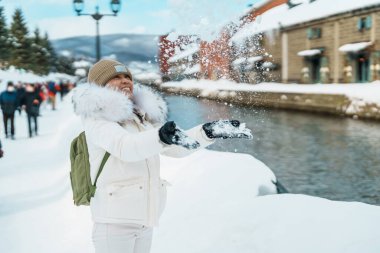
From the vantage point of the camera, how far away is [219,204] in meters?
4.25

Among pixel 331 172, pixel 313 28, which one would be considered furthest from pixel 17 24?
pixel 331 172

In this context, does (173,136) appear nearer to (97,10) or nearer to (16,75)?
(97,10)

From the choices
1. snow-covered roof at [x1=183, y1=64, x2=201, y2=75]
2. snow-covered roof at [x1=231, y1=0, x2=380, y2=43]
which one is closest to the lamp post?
snow-covered roof at [x1=231, y1=0, x2=380, y2=43]

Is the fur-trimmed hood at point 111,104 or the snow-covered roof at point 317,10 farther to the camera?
the snow-covered roof at point 317,10

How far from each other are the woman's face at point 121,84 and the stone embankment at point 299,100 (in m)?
0.59

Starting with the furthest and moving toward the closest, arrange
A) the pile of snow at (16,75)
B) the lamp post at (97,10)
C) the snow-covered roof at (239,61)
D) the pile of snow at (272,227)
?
the pile of snow at (16,75) → the lamp post at (97,10) → the pile of snow at (272,227) → the snow-covered roof at (239,61)

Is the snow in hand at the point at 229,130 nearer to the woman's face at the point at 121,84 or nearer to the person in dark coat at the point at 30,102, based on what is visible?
the woman's face at the point at 121,84

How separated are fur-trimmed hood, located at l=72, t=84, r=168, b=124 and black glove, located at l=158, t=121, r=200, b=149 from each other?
0.30 metres

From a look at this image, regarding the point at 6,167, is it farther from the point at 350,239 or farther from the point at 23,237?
the point at 350,239

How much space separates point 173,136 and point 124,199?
44cm

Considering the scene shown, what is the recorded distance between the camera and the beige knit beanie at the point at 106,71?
209cm

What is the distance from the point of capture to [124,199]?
200 centimetres

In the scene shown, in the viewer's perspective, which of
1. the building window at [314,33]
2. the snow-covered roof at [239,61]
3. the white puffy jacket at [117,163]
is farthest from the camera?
the building window at [314,33]

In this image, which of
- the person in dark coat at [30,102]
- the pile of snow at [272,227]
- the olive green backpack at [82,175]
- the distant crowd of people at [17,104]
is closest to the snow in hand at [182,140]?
the olive green backpack at [82,175]
